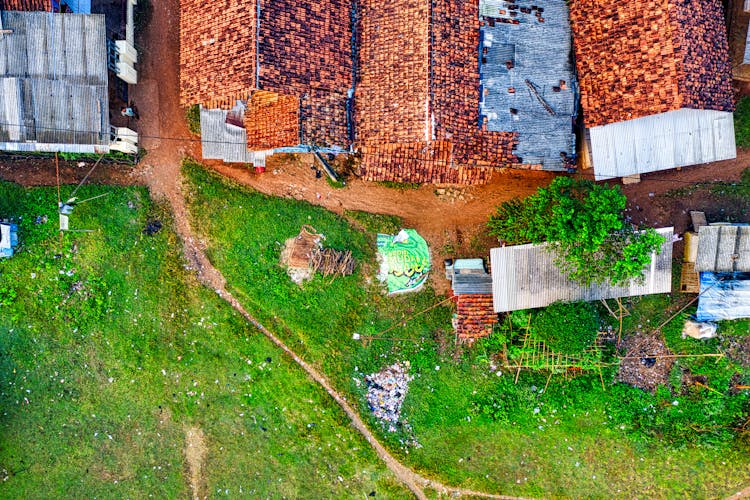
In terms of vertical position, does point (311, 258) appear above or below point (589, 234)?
below

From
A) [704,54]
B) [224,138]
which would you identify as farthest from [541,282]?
[224,138]

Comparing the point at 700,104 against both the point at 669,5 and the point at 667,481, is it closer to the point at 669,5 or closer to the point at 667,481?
the point at 669,5

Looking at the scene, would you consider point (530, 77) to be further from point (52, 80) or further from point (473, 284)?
point (52, 80)

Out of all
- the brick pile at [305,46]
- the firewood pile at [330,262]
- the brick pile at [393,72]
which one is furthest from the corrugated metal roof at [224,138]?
the firewood pile at [330,262]

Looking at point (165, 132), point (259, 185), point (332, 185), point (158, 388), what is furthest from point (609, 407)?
point (165, 132)

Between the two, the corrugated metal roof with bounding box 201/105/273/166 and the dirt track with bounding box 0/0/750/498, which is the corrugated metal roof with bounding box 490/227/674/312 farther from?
the corrugated metal roof with bounding box 201/105/273/166
